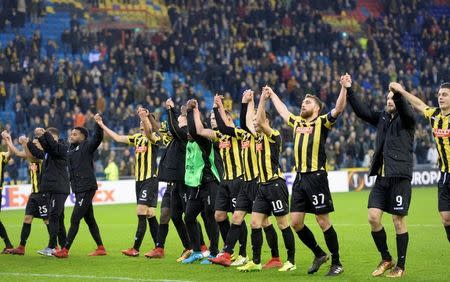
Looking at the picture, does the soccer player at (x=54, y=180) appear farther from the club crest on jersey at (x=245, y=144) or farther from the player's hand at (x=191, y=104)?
the club crest on jersey at (x=245, y=144)

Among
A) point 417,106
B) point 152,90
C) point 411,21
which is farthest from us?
point 411,21

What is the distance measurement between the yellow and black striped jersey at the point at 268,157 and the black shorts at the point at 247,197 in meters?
0.33

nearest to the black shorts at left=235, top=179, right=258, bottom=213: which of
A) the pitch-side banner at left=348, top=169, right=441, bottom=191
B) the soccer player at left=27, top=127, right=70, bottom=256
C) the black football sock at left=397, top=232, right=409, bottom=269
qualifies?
the black football sock at left=397, top=232, right=409, bottom=269

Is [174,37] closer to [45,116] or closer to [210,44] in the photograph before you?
[210,44]

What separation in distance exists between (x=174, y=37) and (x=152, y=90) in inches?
178

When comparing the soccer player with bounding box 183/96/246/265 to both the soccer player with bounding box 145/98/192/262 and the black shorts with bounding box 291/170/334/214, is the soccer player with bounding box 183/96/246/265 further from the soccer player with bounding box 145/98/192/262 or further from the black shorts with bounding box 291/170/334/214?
the black shorts with bounding box 291/170/334/214

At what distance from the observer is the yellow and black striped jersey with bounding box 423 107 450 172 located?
38.2 feet

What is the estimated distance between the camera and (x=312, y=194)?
1212 centimetres

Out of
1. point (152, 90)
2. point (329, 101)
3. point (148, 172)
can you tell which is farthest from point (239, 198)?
point (329, 101)

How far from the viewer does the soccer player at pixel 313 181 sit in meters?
12.1

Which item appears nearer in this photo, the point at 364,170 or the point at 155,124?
the point at 155,124

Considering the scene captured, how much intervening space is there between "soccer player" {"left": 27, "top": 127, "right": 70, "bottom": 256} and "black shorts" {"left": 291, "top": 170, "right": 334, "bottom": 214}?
511 cm

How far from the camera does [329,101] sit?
38250 mm

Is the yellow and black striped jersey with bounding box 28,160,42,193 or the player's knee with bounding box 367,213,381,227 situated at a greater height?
the yellow and black striped jersey with bounding box 28,160,42,193
